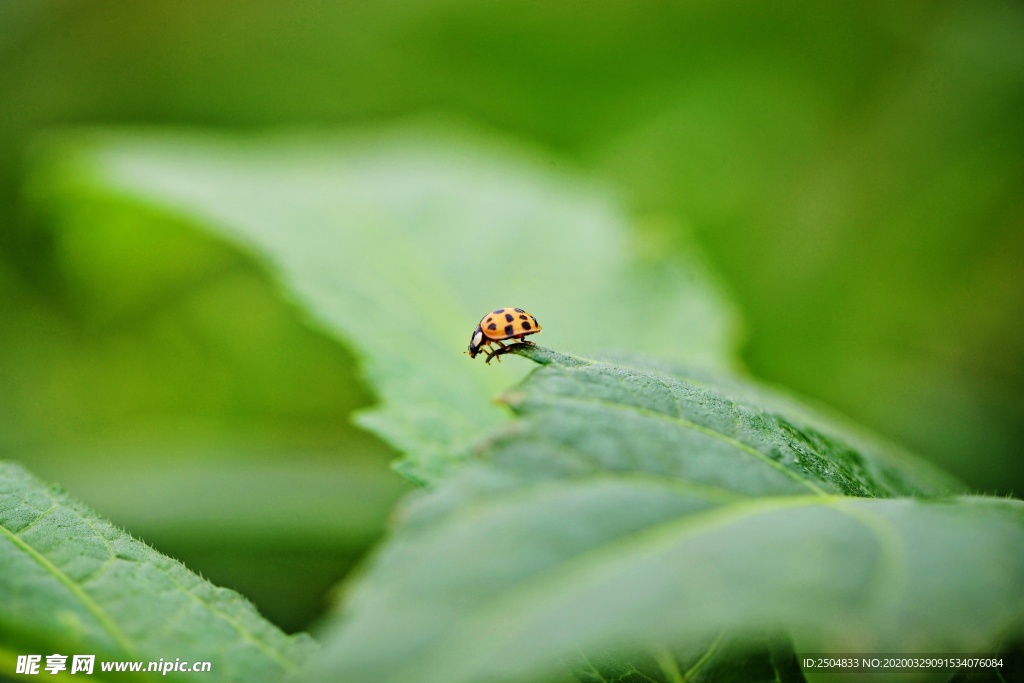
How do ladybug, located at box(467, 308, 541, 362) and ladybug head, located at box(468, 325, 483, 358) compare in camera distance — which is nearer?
ladybug, located at box(467, 308, 541, 362)

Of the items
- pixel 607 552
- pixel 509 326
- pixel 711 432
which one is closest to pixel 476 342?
pixel 509 326

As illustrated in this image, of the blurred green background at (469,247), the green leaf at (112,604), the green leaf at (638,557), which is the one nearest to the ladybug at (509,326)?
the green leaf at (638,557)

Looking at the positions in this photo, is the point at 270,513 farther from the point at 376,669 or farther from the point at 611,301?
the point at 376,669

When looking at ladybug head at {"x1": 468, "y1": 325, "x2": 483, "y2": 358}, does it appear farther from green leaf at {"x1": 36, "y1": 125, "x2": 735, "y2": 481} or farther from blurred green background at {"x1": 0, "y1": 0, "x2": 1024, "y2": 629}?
blurred green background at {"x1": 0, "y1": 0, "x2": 1024, "y2": 629}

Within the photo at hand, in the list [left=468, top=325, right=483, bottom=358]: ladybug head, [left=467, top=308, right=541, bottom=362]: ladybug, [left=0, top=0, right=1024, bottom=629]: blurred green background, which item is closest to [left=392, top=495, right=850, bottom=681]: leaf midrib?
[left=467, top=308, right=541, bottom=362]: ladybug

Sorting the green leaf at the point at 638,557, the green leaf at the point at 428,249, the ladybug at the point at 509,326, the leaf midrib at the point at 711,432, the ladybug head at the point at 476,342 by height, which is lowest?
the green leaf at the point at 638,557

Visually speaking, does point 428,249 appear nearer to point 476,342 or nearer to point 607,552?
point 476,342

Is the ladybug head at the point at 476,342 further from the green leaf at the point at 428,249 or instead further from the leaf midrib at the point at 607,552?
the leaf midrib at the point at 607,552

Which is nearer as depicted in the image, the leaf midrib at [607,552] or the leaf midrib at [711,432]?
the leaf midrib at [607,552]
